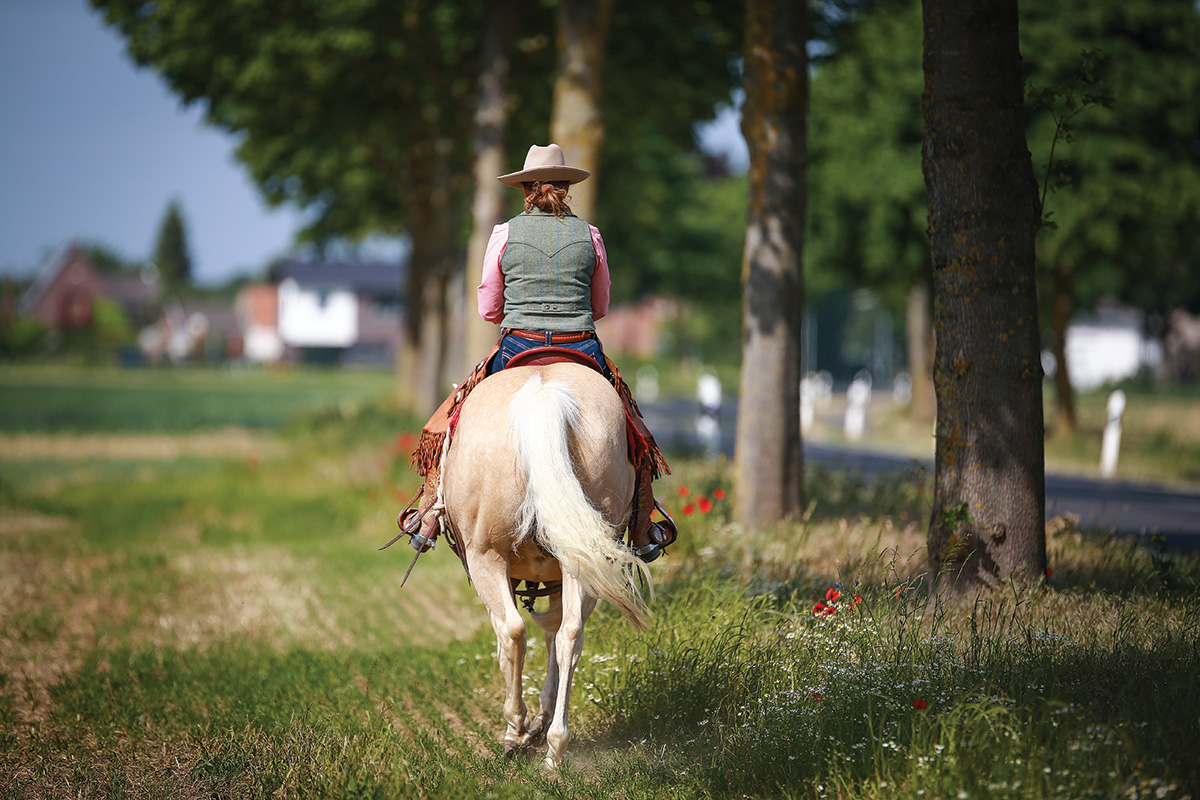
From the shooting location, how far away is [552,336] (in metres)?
5.54

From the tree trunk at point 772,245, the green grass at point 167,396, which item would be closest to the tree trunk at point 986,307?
the tree trunk at point 772,245

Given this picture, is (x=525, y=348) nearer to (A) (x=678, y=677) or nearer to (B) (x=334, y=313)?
(A) (x=678, y=677)

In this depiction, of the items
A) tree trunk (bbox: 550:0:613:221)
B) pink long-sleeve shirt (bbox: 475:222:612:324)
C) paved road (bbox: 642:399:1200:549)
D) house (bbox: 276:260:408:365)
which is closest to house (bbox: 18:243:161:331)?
house (bbox: 276:260:408:365)

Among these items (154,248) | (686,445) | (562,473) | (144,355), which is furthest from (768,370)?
(154,248)

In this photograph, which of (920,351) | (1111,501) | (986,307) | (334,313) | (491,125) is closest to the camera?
(986,307)

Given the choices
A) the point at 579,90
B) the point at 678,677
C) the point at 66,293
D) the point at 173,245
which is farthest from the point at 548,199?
the point at 173,245

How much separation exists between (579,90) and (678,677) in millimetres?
8484

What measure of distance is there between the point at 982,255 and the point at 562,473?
283 cm

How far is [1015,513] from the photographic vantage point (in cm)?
608

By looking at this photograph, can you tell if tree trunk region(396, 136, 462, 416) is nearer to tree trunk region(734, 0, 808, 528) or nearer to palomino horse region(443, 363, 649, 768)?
tree trunk region(734, 0, 808, 528)

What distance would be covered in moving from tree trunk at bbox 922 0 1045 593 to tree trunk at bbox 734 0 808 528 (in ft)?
10.6

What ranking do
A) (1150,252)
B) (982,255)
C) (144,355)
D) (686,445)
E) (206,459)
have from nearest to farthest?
(982,255) → (686,445) → (1150,252) → (206,459) → (144,355)

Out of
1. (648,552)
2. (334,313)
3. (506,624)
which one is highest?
(334,313)

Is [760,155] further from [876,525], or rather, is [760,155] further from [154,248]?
[154,248]
